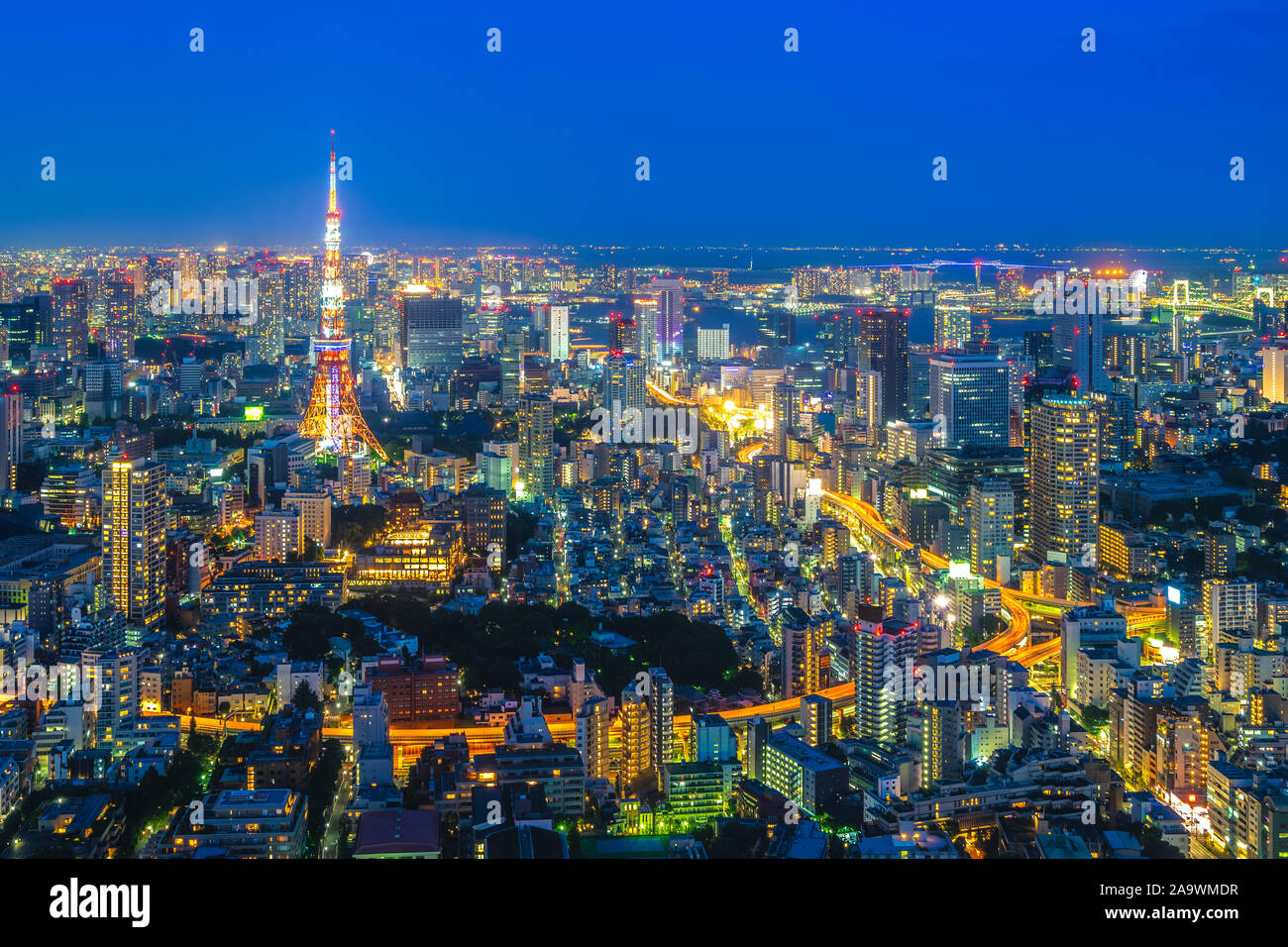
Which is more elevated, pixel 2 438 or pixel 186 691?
pixel 2 438

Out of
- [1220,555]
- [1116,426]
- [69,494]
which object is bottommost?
[1220,555]

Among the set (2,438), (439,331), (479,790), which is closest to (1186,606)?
(479,790)

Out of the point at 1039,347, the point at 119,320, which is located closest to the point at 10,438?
the point at 119,320

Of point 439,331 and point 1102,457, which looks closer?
point 1102,457

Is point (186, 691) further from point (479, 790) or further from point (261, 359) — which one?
point (261, 359)

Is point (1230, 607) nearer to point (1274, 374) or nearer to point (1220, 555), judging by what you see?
point (1220, 555)

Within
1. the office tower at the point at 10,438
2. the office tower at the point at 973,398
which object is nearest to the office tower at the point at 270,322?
the office tower at the point at 10,438
